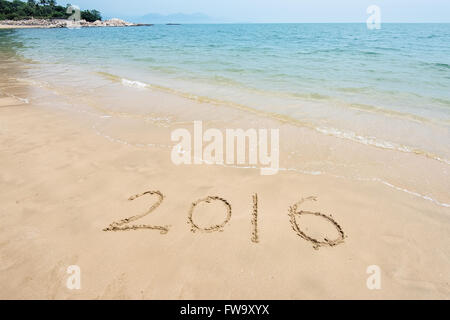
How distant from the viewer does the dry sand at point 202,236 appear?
88.0 inches

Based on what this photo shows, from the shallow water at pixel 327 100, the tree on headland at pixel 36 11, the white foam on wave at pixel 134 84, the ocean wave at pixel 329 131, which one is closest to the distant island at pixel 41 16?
the tree on headland at pixel 36 11

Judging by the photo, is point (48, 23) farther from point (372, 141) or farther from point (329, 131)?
point (372, 141)

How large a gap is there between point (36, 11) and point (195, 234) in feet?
377

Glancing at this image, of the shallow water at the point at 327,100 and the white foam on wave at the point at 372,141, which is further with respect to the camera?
the white foam on wave at the point at 372,141

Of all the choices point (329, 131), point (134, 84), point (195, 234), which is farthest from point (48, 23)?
point (195, 234)

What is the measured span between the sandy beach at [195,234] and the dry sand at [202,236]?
0.01 metres

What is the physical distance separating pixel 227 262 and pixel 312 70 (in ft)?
36.5

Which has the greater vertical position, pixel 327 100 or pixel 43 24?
pixel 43 24

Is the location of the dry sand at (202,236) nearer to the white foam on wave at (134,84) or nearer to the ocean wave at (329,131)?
the ocean wave at (329,131)

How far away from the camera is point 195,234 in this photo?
2.74 m

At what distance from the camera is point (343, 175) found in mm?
3785

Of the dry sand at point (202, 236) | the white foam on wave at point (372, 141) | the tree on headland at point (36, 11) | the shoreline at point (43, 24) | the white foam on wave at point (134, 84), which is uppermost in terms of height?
the tree on headland at point (36, 11)

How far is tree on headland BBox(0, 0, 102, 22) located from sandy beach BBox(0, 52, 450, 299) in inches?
4070

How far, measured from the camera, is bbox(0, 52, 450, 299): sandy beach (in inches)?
88.0
